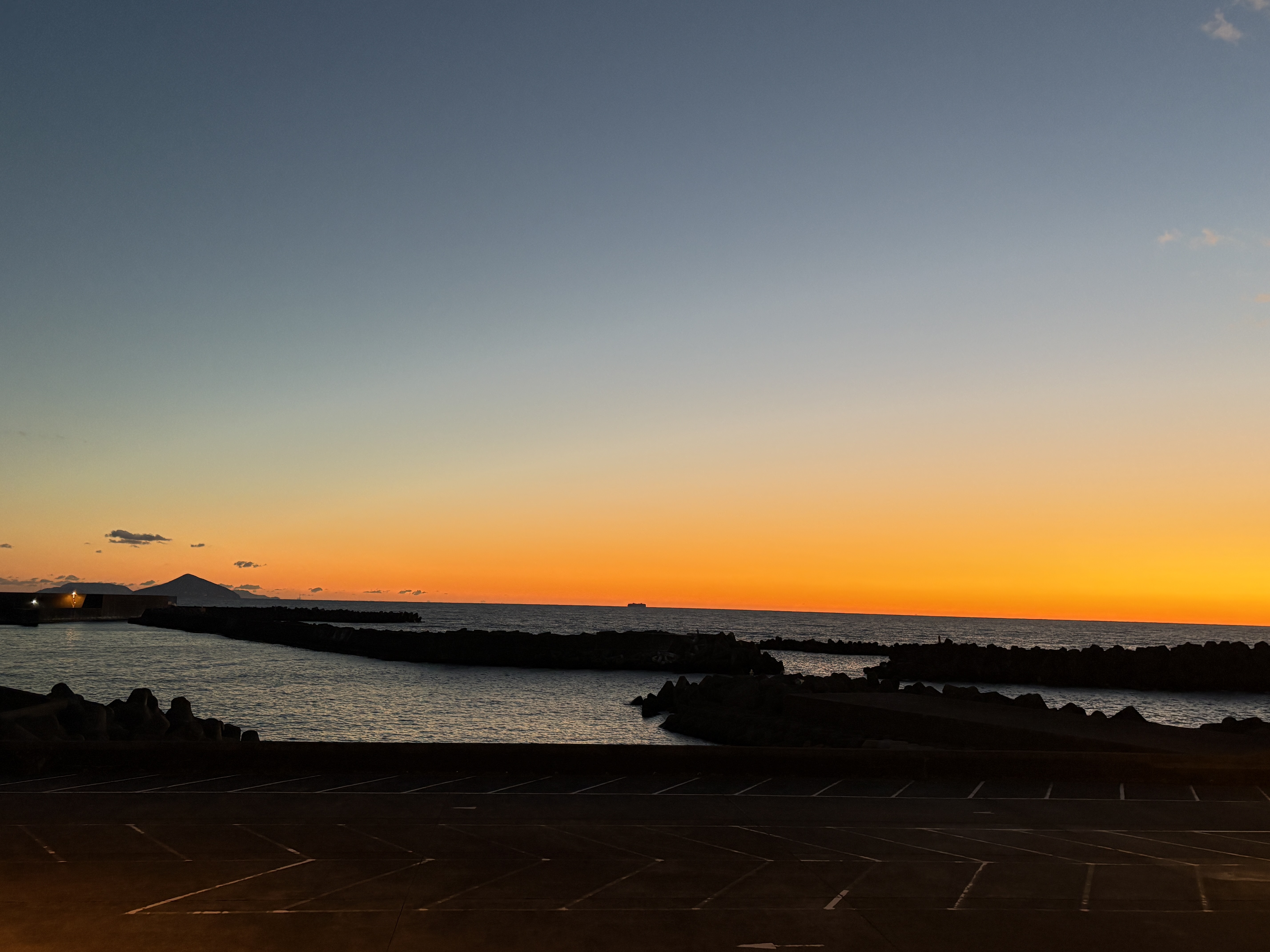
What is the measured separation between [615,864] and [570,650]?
235 feet

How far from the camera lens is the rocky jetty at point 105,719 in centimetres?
1911

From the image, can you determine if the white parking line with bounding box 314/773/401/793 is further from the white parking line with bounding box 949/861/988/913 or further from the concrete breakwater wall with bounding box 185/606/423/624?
the concrete breakwater wall with bounding box 185/606/423/624

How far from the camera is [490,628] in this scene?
151 meters

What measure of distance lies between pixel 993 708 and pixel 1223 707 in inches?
1619

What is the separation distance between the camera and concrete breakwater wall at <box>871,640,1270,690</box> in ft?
217

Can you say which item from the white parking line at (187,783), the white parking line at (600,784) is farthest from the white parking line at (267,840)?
the white parking line at (600,784)

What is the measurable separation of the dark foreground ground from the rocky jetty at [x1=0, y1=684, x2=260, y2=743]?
27.4ft

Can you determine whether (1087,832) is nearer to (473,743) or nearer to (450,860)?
(450,860)

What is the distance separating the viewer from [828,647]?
106m

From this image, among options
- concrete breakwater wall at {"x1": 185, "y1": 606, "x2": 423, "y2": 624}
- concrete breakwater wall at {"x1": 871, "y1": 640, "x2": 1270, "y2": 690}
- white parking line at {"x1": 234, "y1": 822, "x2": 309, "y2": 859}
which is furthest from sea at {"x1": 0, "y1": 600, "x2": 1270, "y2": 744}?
concrete breakwater wall at {"x1": 185, "y1": 606, "x2": 423, "y2": 624}

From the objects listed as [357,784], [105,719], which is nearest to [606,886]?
[357,784]

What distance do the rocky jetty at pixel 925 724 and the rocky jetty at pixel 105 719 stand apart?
14.7 metres

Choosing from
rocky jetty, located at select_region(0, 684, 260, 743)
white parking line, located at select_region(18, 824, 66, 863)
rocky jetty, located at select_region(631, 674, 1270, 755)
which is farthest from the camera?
rocky jetty, located at select_region(0, 684, 260, 743)

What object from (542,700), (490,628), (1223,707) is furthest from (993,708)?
(490,628)
